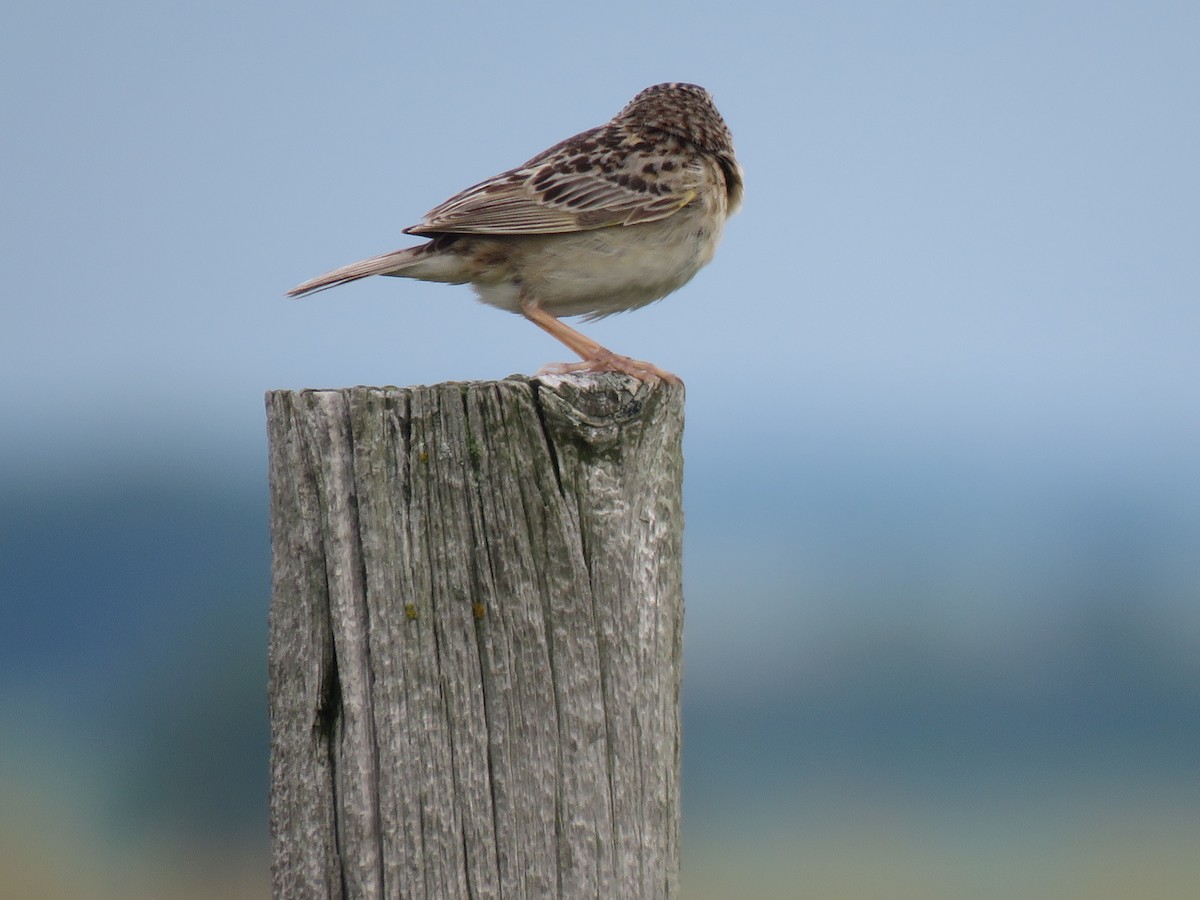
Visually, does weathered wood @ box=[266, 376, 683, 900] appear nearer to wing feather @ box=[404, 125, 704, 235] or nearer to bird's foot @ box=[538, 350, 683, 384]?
bird's foot @ box=[538, 350, 683, 384]

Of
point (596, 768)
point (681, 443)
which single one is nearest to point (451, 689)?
point (596, 768)

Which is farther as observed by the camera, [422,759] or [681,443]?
[681,443]

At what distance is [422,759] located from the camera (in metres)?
2.81

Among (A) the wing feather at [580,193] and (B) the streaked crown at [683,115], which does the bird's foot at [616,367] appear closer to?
(A) the wing feather at [580,193]

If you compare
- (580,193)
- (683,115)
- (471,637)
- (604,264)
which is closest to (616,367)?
(471,637)

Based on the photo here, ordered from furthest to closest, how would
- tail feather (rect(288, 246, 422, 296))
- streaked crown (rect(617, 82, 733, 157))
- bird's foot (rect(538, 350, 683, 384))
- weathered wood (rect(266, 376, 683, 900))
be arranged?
streaked crown (rect(617, 82, 733, 157)), tail feather (rect(288, 246, 422, 296)), bird's foot (rect(538, 350, 683, 384)), weathered wood (rect(266, 376, 683, 900))

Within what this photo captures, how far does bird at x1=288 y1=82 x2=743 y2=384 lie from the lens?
5.36m

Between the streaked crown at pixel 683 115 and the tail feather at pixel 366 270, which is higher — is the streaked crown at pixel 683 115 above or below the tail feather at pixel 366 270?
above

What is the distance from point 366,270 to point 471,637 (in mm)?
2988

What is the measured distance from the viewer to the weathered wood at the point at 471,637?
2.80 m

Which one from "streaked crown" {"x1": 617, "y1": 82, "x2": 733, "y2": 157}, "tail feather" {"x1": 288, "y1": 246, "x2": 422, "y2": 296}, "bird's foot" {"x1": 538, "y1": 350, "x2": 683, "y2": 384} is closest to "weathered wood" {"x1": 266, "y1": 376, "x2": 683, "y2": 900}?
"bird's foot" {"x1": 538, "y1": 350, "x2": 683, "y2": 384}

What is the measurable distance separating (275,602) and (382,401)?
1.96 feet

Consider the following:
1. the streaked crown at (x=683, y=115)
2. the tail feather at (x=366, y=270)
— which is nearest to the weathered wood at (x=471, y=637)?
the tail feather at (x=366, y=270)

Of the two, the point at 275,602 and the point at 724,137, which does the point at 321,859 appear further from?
the point at 724,137
